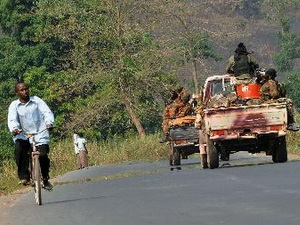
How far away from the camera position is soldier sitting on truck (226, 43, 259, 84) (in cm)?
2675

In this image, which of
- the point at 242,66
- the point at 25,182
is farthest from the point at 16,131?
the point at 242,66

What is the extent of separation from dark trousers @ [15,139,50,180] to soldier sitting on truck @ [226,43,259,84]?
30.4 ft

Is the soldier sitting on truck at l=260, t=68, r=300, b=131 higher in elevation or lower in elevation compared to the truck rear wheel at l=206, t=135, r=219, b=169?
higher

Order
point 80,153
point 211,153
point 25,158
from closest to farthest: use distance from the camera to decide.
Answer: point 25,158
point 211,153
point 80,153

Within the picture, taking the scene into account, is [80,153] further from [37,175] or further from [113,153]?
[37,175]

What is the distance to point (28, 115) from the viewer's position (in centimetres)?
1806

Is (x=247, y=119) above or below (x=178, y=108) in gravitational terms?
below

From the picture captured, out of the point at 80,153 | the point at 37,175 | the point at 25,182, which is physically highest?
the point at 37,175

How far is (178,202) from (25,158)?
3.90m

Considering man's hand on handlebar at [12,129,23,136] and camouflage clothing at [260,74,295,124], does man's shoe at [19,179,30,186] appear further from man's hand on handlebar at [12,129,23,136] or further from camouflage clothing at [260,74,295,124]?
camouflage clothing at [260,74,295,124]

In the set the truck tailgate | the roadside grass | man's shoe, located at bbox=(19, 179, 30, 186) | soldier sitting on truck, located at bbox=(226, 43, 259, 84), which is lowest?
the roadside grass

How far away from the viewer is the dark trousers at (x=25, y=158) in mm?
18281

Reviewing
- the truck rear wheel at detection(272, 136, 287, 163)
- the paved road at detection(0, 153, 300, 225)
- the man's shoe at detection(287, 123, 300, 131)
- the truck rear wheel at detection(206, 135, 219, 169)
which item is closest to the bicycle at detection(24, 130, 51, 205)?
the paved road at detection(0, 153, 300, 225)

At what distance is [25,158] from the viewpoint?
18438mm
